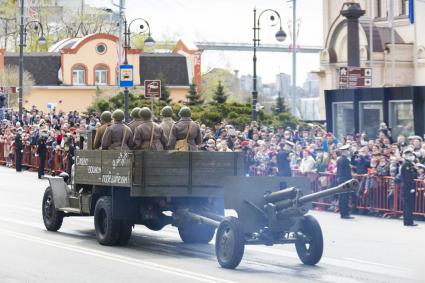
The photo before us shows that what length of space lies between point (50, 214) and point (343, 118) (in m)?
16.4

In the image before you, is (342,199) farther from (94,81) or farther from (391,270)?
(94,81)

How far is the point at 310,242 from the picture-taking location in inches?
643

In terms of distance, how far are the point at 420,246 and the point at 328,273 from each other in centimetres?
449

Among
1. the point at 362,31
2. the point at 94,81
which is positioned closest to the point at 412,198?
the point at 362,31

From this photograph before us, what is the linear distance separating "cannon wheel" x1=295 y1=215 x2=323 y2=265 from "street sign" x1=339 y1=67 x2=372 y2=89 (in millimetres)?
21086

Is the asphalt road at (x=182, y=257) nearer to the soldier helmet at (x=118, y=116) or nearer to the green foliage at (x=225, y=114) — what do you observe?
the soldier helmet at (x=118, y=116)

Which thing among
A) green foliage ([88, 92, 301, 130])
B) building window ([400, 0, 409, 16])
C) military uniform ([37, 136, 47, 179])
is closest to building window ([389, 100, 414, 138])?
military uniform ([37, 136, 47, 179])

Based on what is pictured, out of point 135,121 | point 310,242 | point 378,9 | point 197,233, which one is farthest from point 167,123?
point 378,9

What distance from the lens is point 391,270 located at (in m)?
16.0

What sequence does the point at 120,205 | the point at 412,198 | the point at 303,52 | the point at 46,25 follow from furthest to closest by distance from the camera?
the point at 303,52 < the point at 46,25 < the point at 412,198 < the point at 120,205

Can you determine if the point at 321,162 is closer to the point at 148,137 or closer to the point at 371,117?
the point at 371,117

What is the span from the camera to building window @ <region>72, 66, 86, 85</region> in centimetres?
9181

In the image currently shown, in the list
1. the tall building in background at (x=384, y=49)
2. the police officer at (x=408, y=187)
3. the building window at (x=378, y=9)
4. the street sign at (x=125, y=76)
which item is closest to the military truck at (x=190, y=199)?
the police officer at (x=408, y=187)

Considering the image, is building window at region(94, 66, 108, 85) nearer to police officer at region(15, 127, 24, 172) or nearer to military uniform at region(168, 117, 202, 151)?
police officer at region(15, 127, 24, 172)
